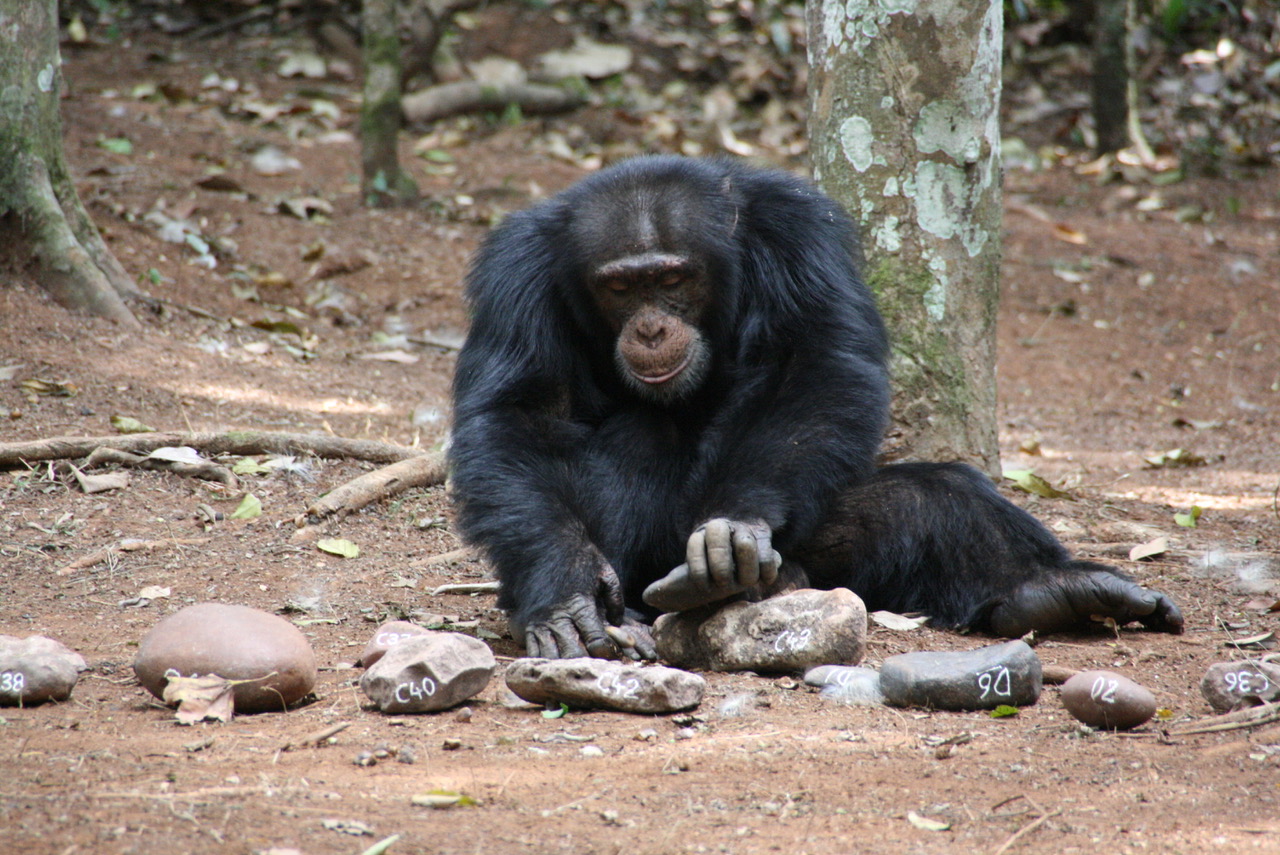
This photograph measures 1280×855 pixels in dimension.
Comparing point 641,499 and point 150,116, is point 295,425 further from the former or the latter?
point 150,116

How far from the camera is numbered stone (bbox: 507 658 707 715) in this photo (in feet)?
9.32

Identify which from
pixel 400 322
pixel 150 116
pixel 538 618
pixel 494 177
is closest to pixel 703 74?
pixel 494 177

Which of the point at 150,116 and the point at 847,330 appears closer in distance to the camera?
the point at 847,330

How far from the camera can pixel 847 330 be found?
3.87m

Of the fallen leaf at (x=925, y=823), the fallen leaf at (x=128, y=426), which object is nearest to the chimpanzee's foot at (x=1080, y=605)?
the fallen leaf at (x=925, y=823)

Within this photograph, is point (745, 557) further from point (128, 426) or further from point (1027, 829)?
point (128, 426)

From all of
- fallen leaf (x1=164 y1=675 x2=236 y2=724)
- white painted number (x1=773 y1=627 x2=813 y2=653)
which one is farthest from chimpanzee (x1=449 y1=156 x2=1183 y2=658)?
fallen leaf (x1=164 y1=675 x2=236 y2=724)

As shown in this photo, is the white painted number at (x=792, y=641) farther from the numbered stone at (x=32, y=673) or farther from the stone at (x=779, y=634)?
the numbered stone at (x=32, y=673)

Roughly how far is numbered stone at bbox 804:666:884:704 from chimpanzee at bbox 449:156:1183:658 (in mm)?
418

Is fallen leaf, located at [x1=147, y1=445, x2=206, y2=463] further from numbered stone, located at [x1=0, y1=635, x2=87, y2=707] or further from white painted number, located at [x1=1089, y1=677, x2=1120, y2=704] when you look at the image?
white painted number, located at [x1=1089, y1=677, x2=1120, y2=704]

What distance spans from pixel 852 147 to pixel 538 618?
2329 mm

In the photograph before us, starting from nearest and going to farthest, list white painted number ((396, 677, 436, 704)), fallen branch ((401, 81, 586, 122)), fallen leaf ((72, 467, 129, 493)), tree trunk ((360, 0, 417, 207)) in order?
1. white painted number ((396, 677, 436, 704))
2. fallen leaf ((72, 467, 129, 493))
3. tree trunk ((360, 0, 417, 207))
4. fallen branch ((401, 81, 586, 122))

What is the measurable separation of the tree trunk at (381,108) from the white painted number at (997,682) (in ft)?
23.5

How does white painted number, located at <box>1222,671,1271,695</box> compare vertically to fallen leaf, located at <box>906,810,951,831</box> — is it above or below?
below
